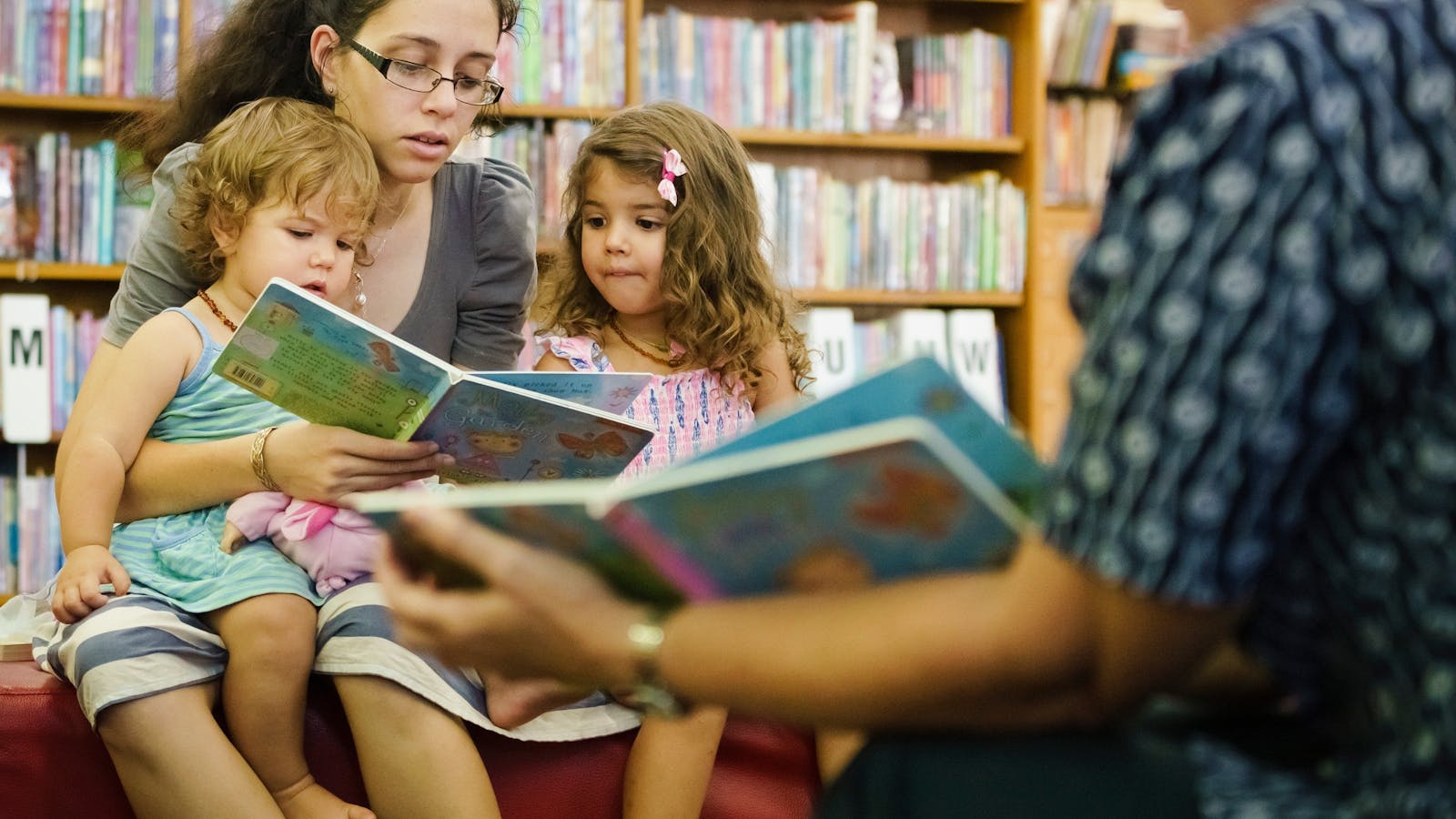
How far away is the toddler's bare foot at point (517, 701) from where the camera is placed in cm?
149

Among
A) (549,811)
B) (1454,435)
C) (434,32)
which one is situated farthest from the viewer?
(434,32)

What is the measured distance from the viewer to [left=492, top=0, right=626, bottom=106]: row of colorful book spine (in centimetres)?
336

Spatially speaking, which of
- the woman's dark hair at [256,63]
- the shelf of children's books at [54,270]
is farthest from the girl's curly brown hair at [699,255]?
the shelf of children's books at [54,270]

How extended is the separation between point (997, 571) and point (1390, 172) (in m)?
0.26

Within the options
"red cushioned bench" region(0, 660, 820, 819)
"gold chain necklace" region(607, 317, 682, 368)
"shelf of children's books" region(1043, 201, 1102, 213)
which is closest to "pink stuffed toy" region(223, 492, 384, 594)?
"red cushioned bench" region(0, 660, 820, 819)

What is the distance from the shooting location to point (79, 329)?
3.21 metres

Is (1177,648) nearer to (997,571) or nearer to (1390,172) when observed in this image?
(997,571)

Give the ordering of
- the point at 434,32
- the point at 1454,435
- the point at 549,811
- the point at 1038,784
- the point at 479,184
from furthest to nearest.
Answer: the point at 479,184 → the point at 434,32 → the point at 549,811 → the point at 1038,784 → the point at 1454,435

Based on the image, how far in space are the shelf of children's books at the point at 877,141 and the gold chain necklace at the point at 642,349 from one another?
1348 millimetres

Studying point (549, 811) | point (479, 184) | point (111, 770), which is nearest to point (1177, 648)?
point (549, 811)

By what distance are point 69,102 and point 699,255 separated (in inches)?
73.3

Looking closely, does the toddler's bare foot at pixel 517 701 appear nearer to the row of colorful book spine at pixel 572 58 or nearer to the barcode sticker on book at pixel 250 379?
the barcode sticker on book at pixel 250 379

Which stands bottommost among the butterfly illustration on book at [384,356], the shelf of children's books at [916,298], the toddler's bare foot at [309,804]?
the toddler's bare foot at [309,804]

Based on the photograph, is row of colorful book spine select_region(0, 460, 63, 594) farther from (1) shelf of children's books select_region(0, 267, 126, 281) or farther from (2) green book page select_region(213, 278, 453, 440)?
(2) green book page select_region(213, 278, 453, 440)
